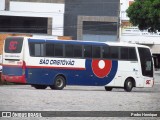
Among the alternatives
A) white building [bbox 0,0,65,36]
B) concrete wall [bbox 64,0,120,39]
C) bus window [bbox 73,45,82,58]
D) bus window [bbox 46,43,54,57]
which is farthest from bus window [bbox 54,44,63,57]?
concrete wall [bbox 64,0,120,39]

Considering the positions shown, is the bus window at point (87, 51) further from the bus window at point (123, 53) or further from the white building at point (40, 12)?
the white building at point (40, 12)

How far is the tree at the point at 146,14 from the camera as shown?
4809 centimetres

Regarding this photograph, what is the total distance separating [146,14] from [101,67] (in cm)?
1702

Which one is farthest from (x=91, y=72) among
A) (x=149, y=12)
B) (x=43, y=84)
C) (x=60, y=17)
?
(x=60, y=17)

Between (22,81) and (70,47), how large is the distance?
354cm

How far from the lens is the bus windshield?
3116cm

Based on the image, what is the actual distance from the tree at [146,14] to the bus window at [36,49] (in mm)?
18537

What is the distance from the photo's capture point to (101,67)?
33.4m

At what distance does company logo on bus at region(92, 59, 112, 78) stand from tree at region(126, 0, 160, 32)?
15230 mm

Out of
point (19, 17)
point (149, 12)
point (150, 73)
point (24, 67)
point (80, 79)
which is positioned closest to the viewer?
point (24, 67)

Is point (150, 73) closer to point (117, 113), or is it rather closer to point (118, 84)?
point (118, 84)

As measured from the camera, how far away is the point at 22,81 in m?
30.9

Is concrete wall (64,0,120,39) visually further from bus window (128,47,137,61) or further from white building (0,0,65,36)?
bus window (128,47,137,61)

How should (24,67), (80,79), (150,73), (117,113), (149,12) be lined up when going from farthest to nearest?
(149,12)
(150,73)
(80,79)
(24,67)
(117,113)
